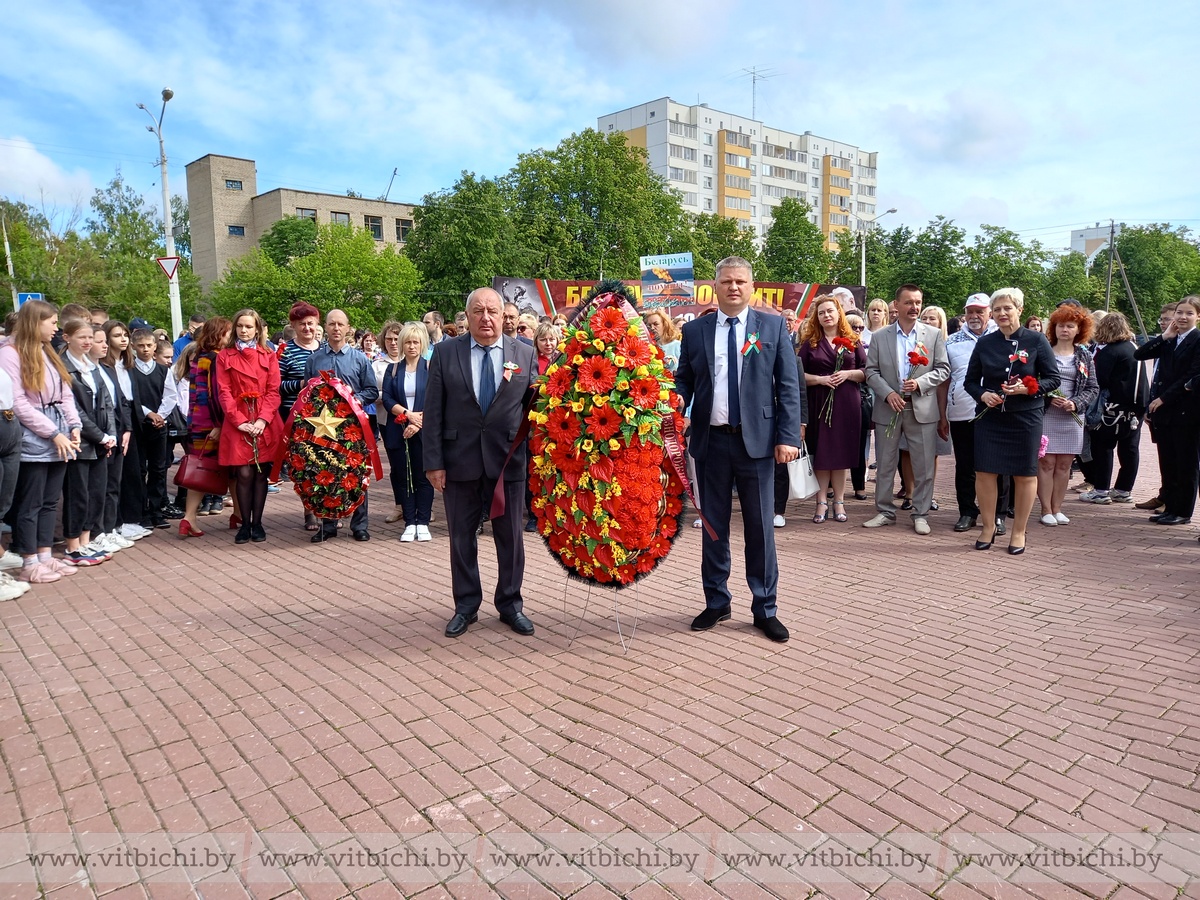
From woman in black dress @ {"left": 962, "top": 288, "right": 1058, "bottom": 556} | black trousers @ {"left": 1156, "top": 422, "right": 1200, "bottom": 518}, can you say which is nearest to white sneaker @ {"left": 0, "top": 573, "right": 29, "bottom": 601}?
woman in black dress @ {"left": 962, "top": 288, "right": 1058, "bottom": 556}

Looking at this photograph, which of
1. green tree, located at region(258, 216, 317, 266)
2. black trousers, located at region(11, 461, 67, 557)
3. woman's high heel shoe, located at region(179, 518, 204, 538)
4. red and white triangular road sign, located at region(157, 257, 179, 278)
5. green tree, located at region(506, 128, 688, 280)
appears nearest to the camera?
black trousers, located at region(11, 461, 67, 557)

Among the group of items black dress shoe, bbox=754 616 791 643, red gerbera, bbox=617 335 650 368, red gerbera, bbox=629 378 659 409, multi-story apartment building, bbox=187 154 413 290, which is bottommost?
black dress shoe, bbox=754 616 791 643

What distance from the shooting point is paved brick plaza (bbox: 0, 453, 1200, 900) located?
2.85 metres

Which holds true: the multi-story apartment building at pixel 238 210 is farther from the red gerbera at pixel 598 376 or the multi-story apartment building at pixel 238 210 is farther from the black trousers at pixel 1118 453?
the red gerbera at pixel 598 376

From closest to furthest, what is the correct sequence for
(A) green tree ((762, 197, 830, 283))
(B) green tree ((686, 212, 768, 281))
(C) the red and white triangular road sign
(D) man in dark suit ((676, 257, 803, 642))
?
(D) man in dark suit ((676, 257, 803, 642)), (C) the red and white triangular road sign, (B) green tree ((686, 212, 768, 281)), (A) green tree ((762, 197, 830, 283))

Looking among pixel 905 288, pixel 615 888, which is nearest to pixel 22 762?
pixel 615 888

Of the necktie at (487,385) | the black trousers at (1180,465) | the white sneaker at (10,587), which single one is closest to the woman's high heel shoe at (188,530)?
the white sneaker at (10,587)

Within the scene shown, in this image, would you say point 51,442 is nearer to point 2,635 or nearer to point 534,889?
point 2,635

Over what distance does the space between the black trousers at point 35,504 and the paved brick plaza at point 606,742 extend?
81 cm

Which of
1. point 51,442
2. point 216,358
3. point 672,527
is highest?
point 216,358

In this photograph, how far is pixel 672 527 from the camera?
4.95 meters

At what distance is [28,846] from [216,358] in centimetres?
582

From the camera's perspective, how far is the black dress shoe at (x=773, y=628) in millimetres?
5004

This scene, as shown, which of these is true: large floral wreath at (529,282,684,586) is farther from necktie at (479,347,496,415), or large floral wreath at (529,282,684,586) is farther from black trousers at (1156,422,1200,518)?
black trousers at (1156,422,1200,518)
